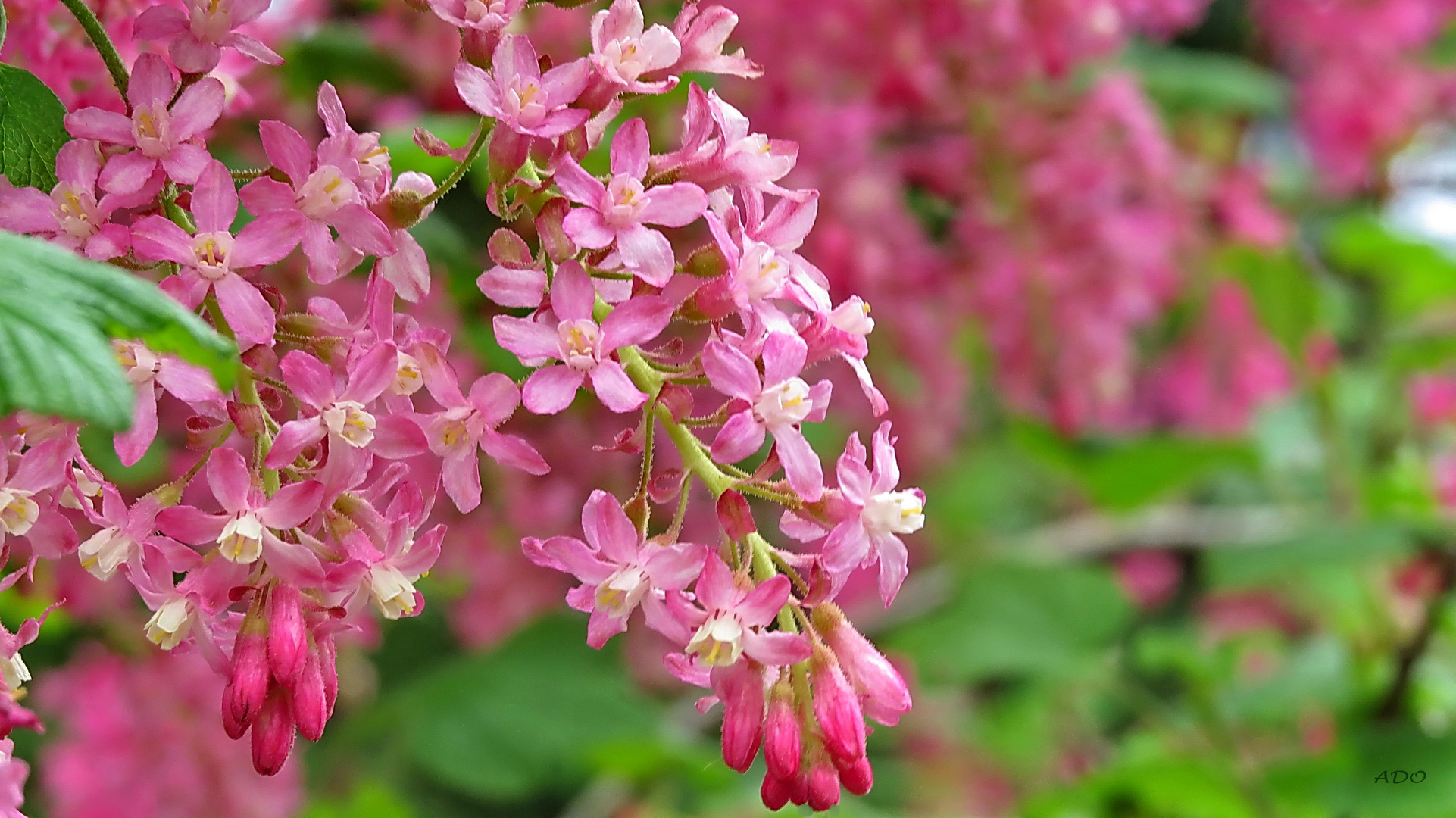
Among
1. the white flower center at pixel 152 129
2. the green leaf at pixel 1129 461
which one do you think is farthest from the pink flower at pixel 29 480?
the green leaf at pixel 1129 461

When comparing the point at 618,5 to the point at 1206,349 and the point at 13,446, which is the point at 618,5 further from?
the point at 1206,349

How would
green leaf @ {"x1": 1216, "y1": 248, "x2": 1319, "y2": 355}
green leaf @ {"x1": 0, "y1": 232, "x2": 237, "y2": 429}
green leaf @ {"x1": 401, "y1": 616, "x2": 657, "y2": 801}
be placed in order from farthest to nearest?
green leaf @ {"x1": 1216, "y1": 248, "x2": 1319, "y2": 355} < green leaf @ {"x1": 401, "y1": 616, "x2": 657, "y2": 801} < green leaf @ {"x1": 0, "y1": 232, "x2": 237, "y2": 429}

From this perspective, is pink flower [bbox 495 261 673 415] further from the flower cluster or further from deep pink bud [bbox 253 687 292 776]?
deep pink bud [bbox 253 687 292 776]

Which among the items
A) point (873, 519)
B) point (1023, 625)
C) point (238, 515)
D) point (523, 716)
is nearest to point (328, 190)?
point (238, 515)

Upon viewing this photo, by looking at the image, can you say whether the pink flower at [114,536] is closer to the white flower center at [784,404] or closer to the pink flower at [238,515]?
the pink flower at [238,515]

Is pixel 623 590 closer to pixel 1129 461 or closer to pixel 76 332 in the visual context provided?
pixel 76 332

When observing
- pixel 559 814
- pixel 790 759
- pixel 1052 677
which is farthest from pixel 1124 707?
pixel 790 759

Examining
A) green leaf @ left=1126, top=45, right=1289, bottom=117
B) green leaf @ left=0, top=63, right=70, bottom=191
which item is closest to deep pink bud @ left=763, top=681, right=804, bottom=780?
green leaf @ left=0, top=63, right=70, bottom=191
